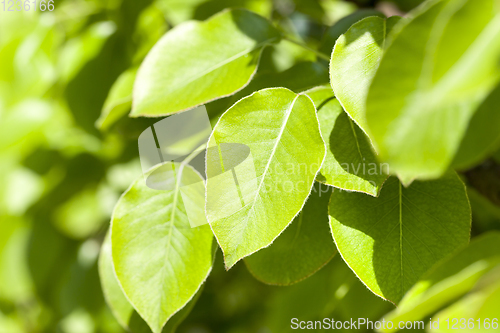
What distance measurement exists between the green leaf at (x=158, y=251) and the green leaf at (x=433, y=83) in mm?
239

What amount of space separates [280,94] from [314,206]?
16 centimetres

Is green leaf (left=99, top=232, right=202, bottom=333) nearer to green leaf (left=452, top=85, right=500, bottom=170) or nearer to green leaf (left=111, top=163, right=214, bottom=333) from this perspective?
green leaf (left=111, top=163, right=214, bottom=333)

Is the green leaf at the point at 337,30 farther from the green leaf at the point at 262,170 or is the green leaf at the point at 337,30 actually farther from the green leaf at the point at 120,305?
the green leaf at the point at 120,305

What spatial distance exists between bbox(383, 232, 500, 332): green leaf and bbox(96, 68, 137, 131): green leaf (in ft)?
1.34

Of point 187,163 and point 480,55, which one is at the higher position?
point 480,55

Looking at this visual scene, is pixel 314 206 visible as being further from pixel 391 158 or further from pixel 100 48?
pixel 100 48

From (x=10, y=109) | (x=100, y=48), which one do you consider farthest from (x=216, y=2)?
(x=10, y=109)

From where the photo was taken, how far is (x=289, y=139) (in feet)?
1.12

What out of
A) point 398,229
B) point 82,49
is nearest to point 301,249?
point 398,229

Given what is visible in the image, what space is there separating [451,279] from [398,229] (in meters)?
0.12

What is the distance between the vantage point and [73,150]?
842 millimetres

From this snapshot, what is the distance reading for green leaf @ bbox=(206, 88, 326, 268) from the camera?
1.06 feet

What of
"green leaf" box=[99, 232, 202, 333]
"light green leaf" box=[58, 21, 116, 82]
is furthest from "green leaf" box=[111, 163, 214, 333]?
"light green leaf" box=[58, 21, 116, 82]

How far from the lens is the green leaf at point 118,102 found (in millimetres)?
537
